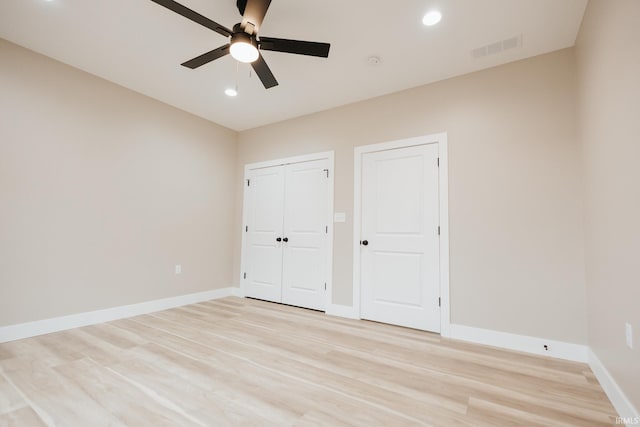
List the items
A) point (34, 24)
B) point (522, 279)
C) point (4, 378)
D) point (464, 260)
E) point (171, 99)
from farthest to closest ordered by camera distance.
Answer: point (171, 99)
point (464, 260)
point (522, 279)
point (34, 24)
point (4, 378)

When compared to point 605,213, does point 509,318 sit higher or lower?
lower

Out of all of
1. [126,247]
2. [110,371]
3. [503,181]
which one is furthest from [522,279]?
[126,247]

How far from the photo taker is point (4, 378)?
6.32 ft

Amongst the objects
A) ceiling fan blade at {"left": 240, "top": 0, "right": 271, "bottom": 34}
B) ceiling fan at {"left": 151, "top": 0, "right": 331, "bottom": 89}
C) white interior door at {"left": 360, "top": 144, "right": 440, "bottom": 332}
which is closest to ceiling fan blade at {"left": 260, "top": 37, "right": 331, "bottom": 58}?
ceiling fan at {"left": 151, "top": 0, "right": 331, "bottom": 89}

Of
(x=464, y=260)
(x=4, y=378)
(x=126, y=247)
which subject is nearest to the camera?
(x=4, y=378)

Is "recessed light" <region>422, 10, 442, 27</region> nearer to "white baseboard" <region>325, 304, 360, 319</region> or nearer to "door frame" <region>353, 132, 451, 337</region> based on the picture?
"door frame" <region>353, 132, 451, 337</region>

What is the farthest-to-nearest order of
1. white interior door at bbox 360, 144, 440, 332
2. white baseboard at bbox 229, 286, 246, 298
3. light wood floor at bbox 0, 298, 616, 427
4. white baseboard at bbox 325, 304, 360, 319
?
white baseboard at bbox 229, 286, 246, 298 < white baseboard at bbox 325, 304, 360, 319 < white interior door at bbox 360, 144, 440, 332 < light wood floor at bbox 0, 298, 616, 427

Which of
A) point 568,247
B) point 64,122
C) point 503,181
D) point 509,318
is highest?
point 64,122

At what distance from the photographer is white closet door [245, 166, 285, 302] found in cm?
437

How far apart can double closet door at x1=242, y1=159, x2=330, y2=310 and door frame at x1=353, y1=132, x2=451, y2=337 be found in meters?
0.46

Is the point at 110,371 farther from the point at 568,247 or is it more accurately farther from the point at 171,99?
the point at 568,247

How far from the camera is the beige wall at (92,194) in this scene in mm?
2713

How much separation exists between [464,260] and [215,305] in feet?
10.8

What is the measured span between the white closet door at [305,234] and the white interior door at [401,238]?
613mm
